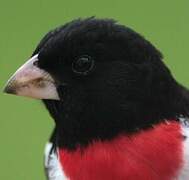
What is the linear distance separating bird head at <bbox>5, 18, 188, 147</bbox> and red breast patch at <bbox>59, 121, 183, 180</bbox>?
0.04 meters

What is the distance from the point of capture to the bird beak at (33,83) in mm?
3477

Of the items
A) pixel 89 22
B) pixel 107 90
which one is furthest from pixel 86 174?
pixel 89 22

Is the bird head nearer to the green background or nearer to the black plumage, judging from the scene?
the black plumage

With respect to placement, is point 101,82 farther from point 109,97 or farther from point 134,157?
point 134,157

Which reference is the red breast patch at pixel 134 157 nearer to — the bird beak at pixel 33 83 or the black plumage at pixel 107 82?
the black plumage at pixel 107 82

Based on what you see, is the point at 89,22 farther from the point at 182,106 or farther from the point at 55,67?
the point at 182,106

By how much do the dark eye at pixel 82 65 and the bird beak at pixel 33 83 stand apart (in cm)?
9

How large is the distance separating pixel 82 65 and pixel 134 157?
1.15 ft

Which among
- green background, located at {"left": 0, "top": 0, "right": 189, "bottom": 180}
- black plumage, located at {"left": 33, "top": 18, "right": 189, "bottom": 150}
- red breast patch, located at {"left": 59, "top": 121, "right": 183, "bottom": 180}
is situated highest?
black plumage, located at {"left": 33, "top": 18, "right": 189, "bottom": 150}

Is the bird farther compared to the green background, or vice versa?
the green background

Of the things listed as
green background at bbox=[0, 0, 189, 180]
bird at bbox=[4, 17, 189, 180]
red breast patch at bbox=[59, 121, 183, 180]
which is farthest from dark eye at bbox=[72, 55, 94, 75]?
green background at bbox=[0, 0, 189, 180]

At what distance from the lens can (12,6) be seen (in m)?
5.98

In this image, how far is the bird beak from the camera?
3.48 m

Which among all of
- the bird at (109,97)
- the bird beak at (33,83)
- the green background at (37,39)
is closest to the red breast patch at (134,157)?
the bird at (109,97)
